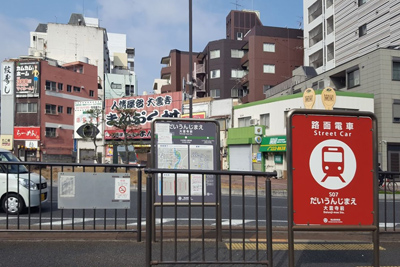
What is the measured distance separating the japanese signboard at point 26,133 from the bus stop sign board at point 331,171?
47539 millimetres

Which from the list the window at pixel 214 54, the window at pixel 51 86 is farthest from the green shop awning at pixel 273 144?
the window at pixel 51 86

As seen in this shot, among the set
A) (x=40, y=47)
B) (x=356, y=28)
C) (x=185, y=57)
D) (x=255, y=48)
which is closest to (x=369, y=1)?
(x=356, y=28)

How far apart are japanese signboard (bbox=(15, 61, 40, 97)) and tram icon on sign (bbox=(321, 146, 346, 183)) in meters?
47.9

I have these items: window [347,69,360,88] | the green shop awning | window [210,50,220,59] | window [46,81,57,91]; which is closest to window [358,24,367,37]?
window [347,69,360,88]

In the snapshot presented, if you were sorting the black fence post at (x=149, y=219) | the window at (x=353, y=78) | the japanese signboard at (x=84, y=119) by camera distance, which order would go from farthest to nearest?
1. the japanese signboard at (x=84, y=119)
2. the window at (x=353, y=78)
3. the black fence post at (x=149, y=219)

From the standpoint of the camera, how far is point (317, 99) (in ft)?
94.9

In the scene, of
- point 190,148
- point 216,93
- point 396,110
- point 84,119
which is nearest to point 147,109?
point 84,119

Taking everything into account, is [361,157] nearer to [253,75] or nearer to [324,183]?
[324,183]

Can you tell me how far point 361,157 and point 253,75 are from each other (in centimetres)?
4343

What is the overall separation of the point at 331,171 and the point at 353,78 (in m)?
29.7

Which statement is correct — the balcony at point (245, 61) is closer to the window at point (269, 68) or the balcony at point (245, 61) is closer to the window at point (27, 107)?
the window at point (269, 68)

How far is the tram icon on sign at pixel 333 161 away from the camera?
371 centimetres

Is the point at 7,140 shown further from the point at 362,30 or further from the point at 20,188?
the point at 20,188

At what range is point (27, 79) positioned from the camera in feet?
151
